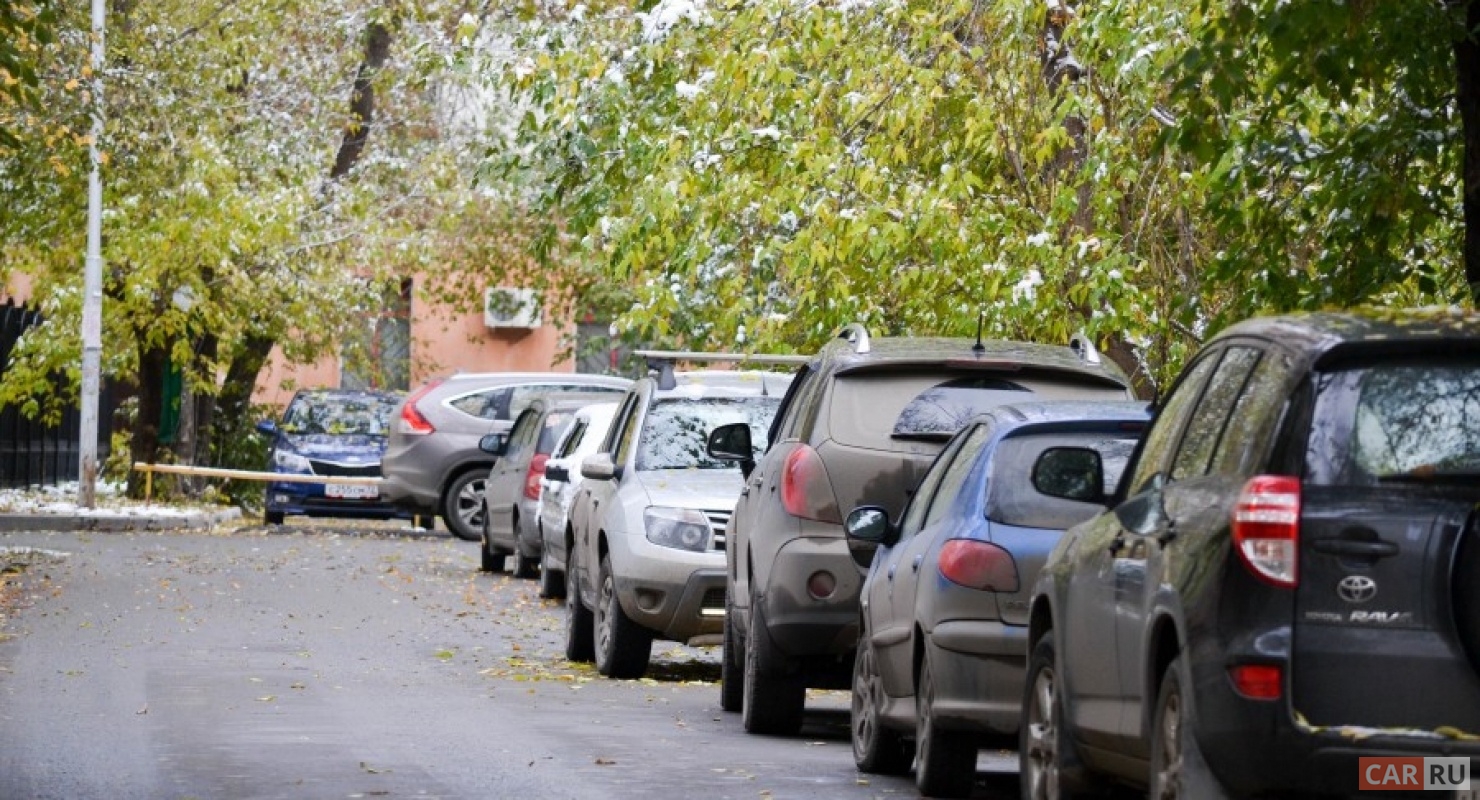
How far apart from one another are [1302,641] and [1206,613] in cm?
28

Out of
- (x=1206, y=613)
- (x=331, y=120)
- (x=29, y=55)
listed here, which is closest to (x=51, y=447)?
(x=331, y=120)

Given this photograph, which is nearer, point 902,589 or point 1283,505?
point 1283,505

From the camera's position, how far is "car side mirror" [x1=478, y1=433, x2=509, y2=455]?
27.3 meters

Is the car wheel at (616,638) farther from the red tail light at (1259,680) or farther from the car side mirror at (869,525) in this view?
the red tail light at (1259,680)

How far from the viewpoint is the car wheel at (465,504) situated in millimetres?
31283

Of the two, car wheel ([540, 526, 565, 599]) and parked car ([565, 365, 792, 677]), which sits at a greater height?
parked car ([565, 365, 792, 677])

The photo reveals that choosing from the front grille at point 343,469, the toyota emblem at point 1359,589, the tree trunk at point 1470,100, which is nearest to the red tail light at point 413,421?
the front grille at point 343,469

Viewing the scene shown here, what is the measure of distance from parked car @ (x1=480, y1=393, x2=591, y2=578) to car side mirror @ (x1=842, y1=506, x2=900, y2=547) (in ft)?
42.0

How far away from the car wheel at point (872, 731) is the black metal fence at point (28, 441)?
27.7 m

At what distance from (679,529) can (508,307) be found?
33.2 meters

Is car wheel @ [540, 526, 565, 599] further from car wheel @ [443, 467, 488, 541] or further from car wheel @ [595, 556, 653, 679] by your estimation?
car wheel @ [443, 467, 488, 541]

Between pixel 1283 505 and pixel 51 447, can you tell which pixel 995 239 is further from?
pixel 51 447

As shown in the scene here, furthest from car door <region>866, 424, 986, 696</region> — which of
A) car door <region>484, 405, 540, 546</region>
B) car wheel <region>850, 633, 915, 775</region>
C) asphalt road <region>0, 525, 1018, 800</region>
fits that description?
car door <region>484, 405, 540, 546</region>

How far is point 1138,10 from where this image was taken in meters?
15.8
